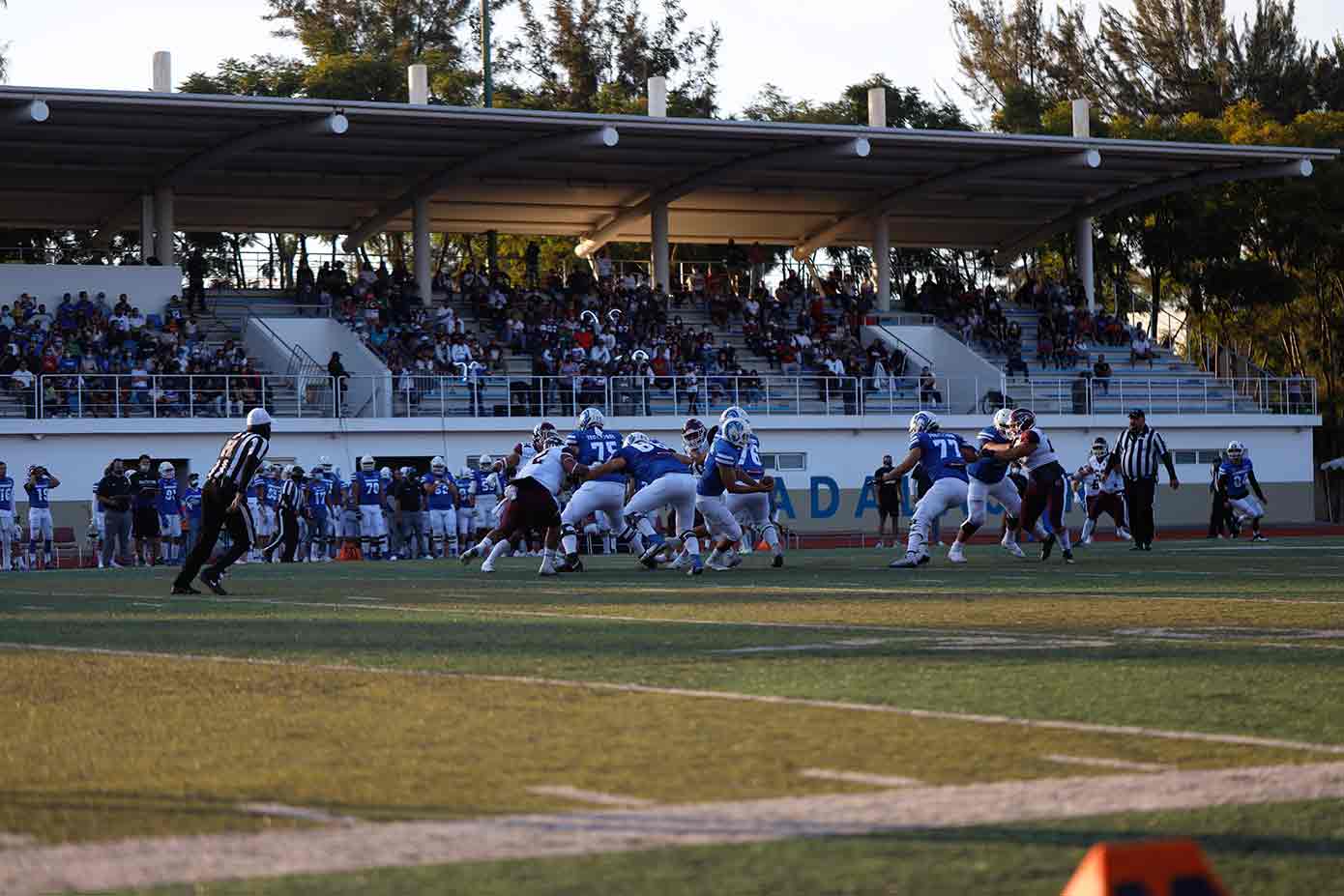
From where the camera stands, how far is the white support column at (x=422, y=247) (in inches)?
1841

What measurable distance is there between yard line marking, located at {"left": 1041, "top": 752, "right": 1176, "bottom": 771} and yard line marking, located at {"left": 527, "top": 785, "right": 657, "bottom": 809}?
147cm

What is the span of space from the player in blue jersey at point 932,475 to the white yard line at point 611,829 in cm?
1524

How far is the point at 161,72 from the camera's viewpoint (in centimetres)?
4234

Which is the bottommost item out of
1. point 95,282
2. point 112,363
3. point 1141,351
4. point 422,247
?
point 112,363

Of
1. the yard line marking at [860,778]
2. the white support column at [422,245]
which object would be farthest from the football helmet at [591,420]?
the white support column at [422,245]

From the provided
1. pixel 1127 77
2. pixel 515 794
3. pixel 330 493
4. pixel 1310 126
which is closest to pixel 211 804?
pixel 515 794

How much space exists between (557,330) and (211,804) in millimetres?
39401

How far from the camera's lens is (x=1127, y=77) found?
71.9 metres

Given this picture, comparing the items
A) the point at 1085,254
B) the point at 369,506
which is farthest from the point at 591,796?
the point at 1085,254

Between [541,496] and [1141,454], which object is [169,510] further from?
[1141,454]

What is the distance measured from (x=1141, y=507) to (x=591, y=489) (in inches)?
339

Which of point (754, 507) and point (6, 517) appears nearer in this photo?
point (754, 507)

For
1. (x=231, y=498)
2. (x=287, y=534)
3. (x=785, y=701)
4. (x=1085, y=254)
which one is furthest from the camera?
(x=1085, y=254)

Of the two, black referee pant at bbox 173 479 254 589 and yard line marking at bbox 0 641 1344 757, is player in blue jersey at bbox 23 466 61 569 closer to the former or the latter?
black referee pant at bbox 173 479 254 589
